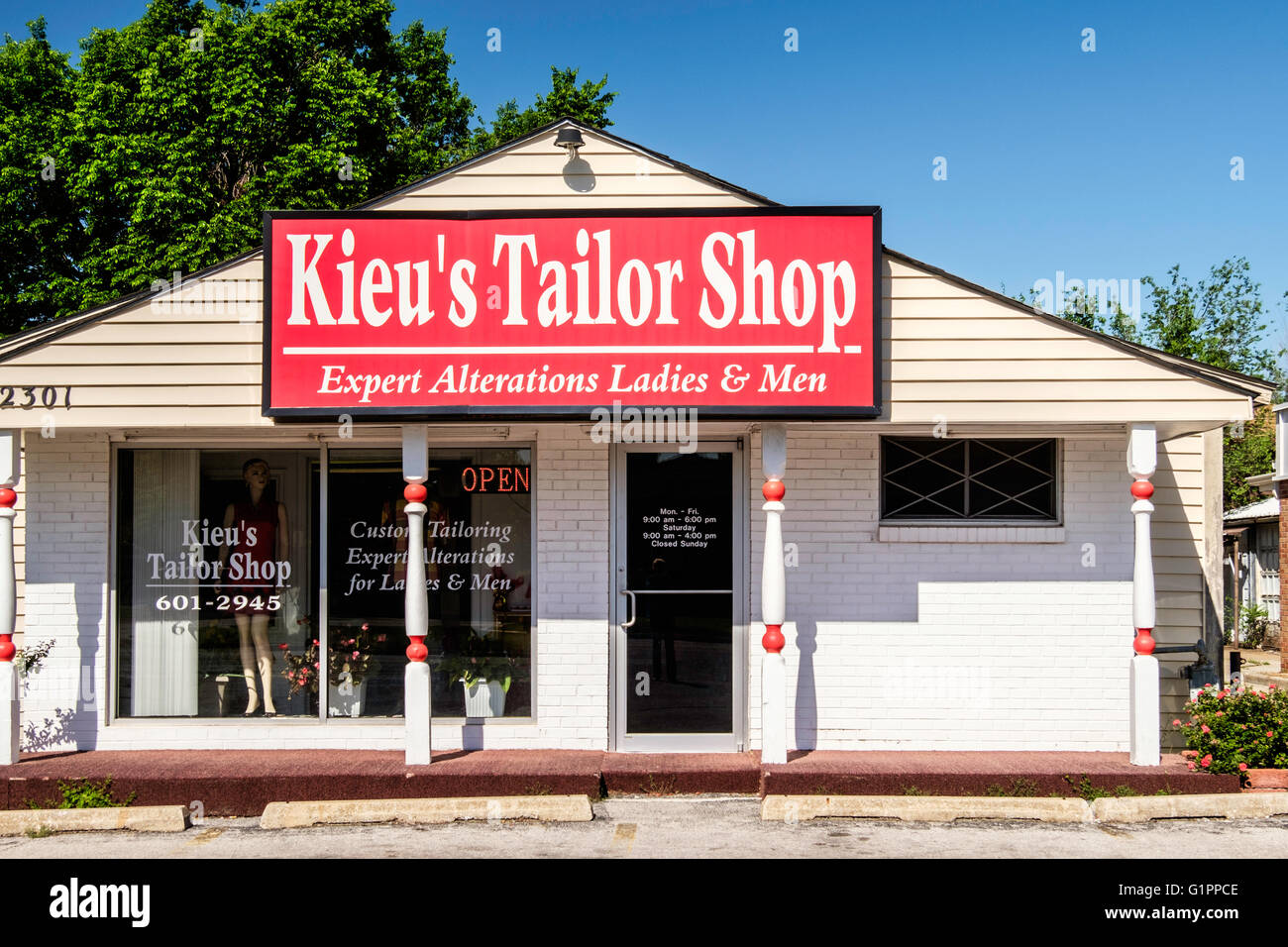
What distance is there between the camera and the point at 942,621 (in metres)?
8.90

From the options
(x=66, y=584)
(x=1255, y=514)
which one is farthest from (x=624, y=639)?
(x=1255, y=514)

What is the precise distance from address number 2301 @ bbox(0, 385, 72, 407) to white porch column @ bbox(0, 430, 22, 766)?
10.2 inches

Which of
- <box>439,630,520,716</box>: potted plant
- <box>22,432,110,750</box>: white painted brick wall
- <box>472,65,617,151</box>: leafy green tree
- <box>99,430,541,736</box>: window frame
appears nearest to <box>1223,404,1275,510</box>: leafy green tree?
<box>472,65,617,151</box>: leafy green tree

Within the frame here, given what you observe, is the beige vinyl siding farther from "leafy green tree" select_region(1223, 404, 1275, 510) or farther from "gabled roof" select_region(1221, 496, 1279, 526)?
"leafy green tree" select_region(1223, 404, 1275, 510)

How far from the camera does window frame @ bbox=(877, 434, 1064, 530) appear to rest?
29.5 ft

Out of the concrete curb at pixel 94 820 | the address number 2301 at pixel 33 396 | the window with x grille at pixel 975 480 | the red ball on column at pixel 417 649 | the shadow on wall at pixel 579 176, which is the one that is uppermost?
the shadow on wall at pixel 579 176

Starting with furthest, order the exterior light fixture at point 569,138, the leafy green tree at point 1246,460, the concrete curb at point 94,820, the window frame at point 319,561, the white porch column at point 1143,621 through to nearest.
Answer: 1. the leafy green tree at point 1246,460
2. the window frame at point 319,561
3. the exterior light fixture at point 569,138
4. the white porch column at point 1143,621
5. the concrete curb at point 94,820

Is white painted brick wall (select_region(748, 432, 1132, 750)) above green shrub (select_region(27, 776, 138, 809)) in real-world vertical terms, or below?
above

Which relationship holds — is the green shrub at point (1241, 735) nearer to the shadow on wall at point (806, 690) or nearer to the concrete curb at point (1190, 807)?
the concrete curb at point (1190, 807)

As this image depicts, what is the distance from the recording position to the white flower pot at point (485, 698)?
29.6 feet

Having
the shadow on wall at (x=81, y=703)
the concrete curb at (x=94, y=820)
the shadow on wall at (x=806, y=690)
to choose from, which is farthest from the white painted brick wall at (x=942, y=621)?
the shadow on wall at (x=81, y=703)

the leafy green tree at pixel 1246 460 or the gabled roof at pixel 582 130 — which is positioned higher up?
the gabled roof at pixel 582 130

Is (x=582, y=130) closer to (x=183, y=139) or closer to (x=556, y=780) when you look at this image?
(x=556, y=780)

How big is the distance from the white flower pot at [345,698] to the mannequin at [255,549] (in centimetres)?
51
